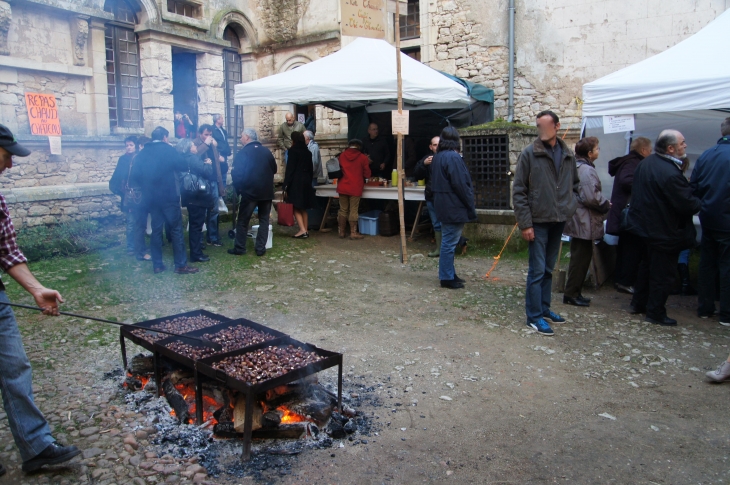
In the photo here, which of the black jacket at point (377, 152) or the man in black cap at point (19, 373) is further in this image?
the black jacket at point (377, 152)

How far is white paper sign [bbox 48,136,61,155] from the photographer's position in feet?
32.1

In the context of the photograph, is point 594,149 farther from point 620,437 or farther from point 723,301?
point 620,437

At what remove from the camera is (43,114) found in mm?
9781

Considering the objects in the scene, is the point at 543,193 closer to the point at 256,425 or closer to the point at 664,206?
the point at 664,206

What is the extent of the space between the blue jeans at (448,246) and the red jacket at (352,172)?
3.31m

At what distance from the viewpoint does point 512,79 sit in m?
11.7

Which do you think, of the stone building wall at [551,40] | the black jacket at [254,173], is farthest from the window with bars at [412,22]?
the black jacket at [254,173]

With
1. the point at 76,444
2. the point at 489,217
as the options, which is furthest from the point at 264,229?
the point at 76,444

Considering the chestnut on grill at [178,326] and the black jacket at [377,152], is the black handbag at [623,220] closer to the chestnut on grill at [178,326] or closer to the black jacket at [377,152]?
the chestnut on grill at [178,326]

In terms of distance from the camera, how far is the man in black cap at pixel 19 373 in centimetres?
298

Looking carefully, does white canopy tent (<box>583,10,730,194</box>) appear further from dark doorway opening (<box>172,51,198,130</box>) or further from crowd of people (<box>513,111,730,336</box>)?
dark doorway opening (<box>172,51,198,130</box>)

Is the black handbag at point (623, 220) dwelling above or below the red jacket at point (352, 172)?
below

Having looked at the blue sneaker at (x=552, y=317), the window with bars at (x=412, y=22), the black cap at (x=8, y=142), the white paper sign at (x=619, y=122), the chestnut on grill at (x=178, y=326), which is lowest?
the blue sneaker at (x=552, y=317)

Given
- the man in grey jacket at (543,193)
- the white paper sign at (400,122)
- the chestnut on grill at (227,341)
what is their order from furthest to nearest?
the white paper sign at (400,122), the man in grey jacket at (543,193), the chestnut on grill at (227,341)
